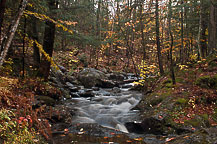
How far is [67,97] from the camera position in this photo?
9.79 metres

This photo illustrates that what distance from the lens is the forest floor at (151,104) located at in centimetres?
356

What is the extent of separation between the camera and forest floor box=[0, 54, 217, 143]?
11.7 feet

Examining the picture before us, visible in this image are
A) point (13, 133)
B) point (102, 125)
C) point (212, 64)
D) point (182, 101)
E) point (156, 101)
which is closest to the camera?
point (13, 133)

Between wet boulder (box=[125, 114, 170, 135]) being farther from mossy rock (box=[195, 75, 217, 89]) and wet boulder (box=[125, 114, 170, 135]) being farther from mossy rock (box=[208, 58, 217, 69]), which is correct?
mossy rock (box=[208, 58, 217, 69])

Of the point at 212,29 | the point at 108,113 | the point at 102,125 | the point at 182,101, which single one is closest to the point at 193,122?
the point at 182,101

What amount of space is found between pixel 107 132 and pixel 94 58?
59.4 feet

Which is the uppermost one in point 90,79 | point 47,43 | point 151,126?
point 47,43

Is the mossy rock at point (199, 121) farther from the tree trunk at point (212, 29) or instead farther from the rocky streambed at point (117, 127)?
the tree trunk at point (212, 29)

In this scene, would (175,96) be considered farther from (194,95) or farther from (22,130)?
(22,130)

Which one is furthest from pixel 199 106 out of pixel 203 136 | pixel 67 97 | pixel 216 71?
pixel 67 97

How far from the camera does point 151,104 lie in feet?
23.6

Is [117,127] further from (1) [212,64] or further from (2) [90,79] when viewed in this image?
(2) [90,79]

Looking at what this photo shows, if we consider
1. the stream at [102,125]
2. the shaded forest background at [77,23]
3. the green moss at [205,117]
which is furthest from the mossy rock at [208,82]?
the stream at [102,125]

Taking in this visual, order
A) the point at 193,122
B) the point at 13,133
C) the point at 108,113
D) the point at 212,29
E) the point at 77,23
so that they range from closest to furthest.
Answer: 1. the point at 13,133
2. the point at 193,122
3. the point at 108,113
4. the point at 77,23
5. the point at 212,29
